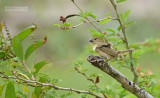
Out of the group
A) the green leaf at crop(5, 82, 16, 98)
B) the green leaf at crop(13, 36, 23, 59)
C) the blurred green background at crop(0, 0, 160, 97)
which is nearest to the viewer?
the green leaf at crop(5, 82, 16, 98)

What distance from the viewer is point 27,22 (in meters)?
9.48

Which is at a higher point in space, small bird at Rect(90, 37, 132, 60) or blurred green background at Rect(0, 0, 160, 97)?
blurred green background at Rect(0, 0, 160, 97)

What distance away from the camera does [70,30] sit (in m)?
8.66

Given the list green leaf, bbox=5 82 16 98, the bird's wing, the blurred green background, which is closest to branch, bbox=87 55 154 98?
the bird's wing

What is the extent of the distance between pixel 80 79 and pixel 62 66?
3.82 ft

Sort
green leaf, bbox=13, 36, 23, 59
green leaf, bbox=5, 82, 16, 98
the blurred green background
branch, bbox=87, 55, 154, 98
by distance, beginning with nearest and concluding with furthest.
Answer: branch, bbox=87, 55, 154, 98, green leaf, bbox=5, 82, 16, 98, green leaf, bbox=13, 36, 23, 59, the blurred green background

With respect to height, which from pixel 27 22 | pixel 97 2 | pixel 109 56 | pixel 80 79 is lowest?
pixel 109 56

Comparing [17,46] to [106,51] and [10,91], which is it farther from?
[106,51]

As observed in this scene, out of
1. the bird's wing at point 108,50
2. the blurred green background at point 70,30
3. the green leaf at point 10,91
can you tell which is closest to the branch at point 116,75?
the bird's wing at point 108,50

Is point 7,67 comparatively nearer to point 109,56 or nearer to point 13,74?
point 13,74

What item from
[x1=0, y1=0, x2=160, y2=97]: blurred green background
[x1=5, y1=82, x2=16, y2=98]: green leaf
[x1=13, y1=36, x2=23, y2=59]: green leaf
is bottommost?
[x1=5, y1=82, x2=16, y2=98]: green leaf

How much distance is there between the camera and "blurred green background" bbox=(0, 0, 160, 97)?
7.57 metres

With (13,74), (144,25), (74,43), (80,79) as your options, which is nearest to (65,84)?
Result: (80,79)

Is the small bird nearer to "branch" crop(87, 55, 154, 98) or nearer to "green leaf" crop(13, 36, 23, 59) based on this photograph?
"branch" crop(87, 55, 154, 98)
